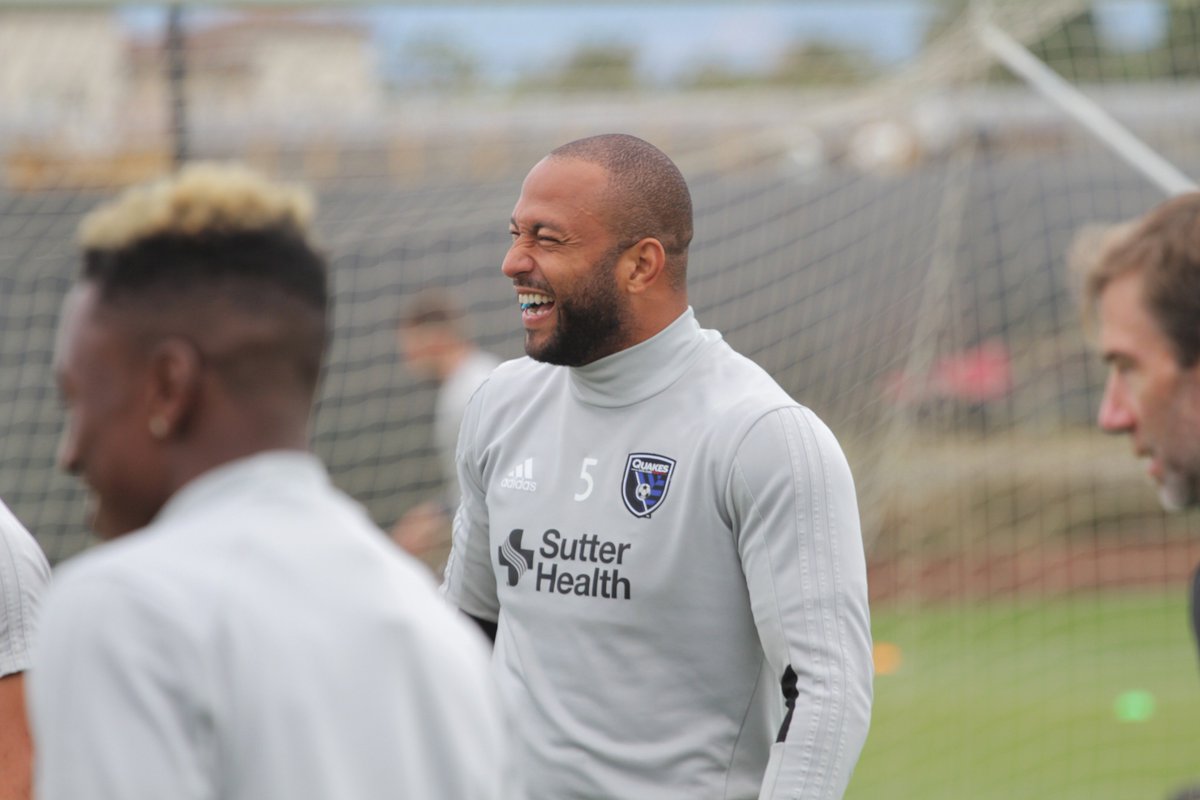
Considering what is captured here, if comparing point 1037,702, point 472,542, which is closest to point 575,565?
point 472,542

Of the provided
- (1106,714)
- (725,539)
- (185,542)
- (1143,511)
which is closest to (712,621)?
(725,539)

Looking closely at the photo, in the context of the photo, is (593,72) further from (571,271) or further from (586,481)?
(586,481)

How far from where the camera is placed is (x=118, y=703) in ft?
4.68

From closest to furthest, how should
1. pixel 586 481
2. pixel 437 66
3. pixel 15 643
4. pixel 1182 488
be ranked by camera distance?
pixel 1182 488, pixel 15 643, pixel 586 481, pixel 437 66

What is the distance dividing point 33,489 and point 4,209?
1695 millimetres

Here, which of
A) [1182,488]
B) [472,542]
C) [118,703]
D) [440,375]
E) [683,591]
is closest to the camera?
[118,703]

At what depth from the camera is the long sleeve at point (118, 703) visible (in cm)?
142

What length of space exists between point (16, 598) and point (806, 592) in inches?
49.5

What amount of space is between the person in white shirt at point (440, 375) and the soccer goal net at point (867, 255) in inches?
19.9

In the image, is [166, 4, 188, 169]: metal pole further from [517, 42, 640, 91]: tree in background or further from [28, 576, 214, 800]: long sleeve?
[28, 576, 214, 800]: long sleeve

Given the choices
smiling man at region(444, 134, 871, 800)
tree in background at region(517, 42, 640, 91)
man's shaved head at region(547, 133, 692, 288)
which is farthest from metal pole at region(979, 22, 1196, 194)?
tree in background at region(517, 42, 640, 91)

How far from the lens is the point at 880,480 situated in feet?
28.9

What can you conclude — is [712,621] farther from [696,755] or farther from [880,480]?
[880,480]

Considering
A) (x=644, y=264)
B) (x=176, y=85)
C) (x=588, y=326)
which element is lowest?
(x=588, y=326)
